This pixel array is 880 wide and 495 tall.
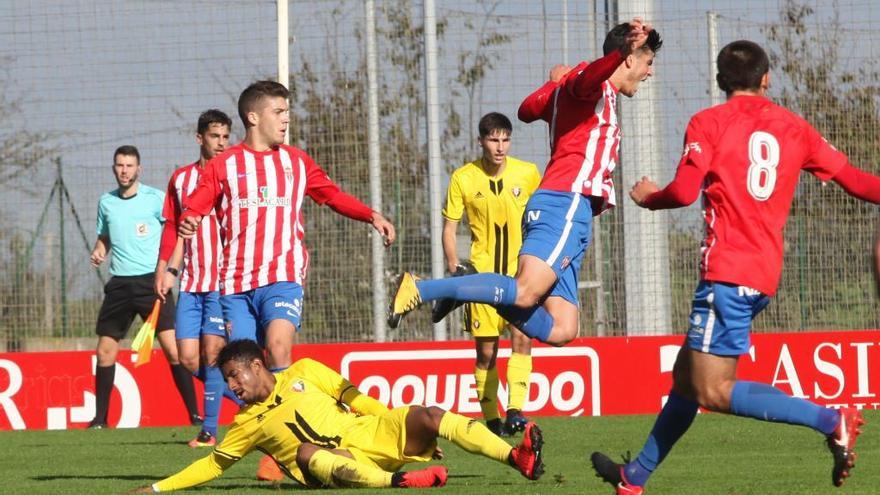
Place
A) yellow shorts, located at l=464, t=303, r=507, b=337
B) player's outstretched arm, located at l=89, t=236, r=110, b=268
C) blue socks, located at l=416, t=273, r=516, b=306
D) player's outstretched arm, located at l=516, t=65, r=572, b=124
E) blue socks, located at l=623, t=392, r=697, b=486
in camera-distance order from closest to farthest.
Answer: blue socks, located at l=623, t=392, r=697, b=486
blue socks, located at l=416, t=273, r=516, b=306
player's outstretched arm, located at l=516, t=65, r=572, b=124
yellow shorts, located at l=464, t=303, r=507, b=337
player's outstretched arm, located at l=89, t=236, r=110, b=268

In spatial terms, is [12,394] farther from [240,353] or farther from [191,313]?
[240,353]

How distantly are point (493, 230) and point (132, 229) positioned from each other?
11.8 ft

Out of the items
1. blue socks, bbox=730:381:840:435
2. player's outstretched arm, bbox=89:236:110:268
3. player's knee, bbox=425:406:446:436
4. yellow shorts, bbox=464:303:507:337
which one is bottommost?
player's knee, bbox=425:406:446:436

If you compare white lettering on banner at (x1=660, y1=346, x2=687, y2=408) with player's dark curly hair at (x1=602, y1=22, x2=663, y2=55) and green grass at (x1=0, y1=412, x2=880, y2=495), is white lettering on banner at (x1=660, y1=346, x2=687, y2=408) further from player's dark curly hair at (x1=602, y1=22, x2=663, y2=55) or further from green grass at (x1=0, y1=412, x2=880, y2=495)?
player's dark curly hair at (x1=602, y1=22, x2=663, y2=55)

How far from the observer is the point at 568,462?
359 inches

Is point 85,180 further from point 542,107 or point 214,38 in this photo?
point 542,107

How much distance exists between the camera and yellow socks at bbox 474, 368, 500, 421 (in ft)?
36.2

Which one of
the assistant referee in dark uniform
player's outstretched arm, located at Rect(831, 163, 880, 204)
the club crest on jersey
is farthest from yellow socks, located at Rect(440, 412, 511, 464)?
the assistant referee in dark uniform

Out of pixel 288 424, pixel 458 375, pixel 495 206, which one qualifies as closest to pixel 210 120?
pixel 495 206

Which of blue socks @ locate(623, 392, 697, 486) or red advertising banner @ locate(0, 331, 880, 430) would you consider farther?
red advertising banner @ locate(0, 331, 880, 430)

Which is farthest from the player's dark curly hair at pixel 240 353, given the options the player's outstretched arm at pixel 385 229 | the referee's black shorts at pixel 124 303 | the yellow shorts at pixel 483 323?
the referee's black shorts at pixel 124 303

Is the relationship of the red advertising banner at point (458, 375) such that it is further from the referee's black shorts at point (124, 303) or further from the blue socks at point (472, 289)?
the blue socks at point (472, 289)

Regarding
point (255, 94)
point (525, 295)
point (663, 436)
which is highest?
point (255, 94)

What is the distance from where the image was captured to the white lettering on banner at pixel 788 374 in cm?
1405
